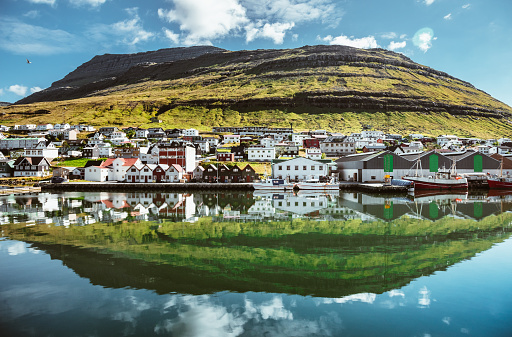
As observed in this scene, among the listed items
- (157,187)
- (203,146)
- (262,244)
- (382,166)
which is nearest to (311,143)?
(203,146)

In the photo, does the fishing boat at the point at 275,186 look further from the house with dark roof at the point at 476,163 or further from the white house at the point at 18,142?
the white house at the point at 18,142

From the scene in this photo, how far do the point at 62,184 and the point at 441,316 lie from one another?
59.8m

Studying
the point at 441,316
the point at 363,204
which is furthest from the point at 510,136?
the point at 441,316

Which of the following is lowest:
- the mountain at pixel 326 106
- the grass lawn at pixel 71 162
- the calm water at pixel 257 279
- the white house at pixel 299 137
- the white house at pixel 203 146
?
the calm water at pixel 257 279

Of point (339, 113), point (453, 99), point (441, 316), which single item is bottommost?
point (441, 316)

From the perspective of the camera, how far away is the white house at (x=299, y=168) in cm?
5609

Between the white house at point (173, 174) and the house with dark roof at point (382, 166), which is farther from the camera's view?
the white house at point (173, 174)

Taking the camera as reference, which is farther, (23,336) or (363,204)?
(363,204)

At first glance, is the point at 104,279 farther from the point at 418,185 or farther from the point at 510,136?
the point at 510,136

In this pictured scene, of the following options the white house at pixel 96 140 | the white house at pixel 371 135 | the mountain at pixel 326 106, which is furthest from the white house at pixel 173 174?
the mountain at pixel 326 106

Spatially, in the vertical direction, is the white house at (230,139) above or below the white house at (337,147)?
above

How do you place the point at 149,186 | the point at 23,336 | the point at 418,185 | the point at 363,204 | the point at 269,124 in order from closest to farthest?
the point at 23,336
the point at 363,204
the point at 418,185
the point at 149,186
the point at 269,124

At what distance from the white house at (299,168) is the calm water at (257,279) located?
3331cm

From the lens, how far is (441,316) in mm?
8898
